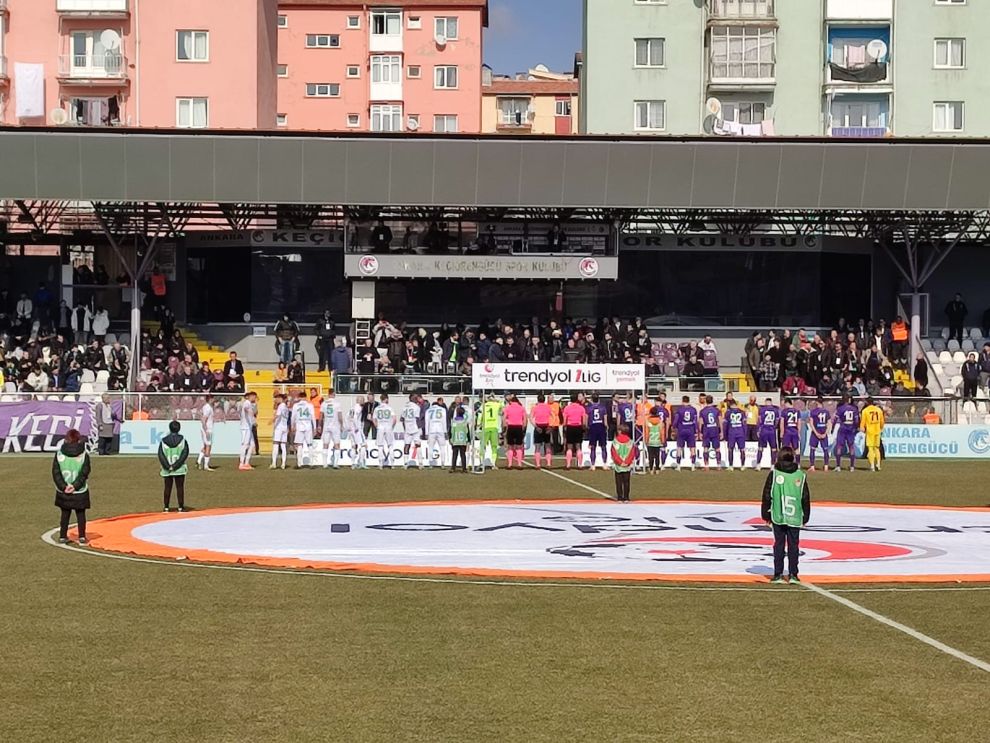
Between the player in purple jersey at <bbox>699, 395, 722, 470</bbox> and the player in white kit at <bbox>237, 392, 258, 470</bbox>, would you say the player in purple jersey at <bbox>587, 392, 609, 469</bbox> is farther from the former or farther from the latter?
the player in white kit at <bbox>237, 392, 258, 470</bbox>

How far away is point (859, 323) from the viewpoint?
55812 mm

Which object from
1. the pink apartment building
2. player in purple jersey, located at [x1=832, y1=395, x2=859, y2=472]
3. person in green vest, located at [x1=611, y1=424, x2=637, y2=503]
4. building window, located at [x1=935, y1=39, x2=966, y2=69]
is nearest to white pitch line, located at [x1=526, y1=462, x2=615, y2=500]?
person in green vest, located at [x1=611, y1=424, x2=637, y2=503]

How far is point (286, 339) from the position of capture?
53312 mm

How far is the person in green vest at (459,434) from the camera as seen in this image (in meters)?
36.4

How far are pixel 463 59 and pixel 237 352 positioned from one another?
149ft

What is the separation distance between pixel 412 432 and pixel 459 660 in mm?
26646

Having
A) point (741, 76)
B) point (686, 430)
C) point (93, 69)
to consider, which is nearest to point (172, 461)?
point (686, 430)

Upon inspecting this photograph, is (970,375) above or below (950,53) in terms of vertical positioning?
below

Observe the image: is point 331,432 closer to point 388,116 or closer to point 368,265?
point 368,265

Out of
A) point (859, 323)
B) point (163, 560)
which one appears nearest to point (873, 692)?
point (163, 560)

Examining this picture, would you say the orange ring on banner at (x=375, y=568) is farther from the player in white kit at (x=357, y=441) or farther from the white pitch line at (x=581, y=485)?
the player in white kit at (x=357, y=441)

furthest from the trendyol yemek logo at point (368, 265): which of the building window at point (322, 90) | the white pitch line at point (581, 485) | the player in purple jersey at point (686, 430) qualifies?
the building window at point (322, 90)

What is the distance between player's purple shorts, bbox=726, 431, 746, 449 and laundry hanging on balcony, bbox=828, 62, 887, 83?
32.5 metres

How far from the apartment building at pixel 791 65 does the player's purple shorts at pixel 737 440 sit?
3080 cm
